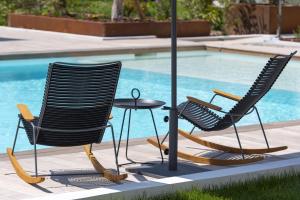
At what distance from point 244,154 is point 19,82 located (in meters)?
8.25

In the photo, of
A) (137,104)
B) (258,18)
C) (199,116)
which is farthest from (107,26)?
(137,104)

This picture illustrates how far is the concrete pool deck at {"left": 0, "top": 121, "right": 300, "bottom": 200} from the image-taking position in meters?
6.75

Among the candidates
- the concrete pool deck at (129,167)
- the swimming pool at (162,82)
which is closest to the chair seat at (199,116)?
the concrete pool deck at (129,167)

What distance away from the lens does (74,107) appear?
Result: 719 centimetres

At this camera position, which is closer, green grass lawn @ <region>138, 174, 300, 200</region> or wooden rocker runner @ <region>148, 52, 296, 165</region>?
green grass lawn @ <region>138, 174, 300, 200</region>

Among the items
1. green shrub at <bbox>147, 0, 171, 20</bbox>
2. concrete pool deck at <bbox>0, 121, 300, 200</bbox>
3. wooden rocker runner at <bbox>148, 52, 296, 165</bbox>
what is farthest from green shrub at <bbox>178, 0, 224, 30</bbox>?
wooden rocker runner at <bbox>148, 52, 296, 165</bbox>

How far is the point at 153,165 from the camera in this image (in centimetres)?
791

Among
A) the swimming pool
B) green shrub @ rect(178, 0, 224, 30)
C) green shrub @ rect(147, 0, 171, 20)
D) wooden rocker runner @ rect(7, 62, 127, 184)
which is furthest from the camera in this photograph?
green shrub @ rect(178, 0, 224, 30)

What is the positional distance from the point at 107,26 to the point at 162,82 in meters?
5.97

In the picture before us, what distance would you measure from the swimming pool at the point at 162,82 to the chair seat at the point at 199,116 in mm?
2576

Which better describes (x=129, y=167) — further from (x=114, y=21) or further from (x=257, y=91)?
(x=114, y=21)

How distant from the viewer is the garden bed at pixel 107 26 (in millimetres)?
22402

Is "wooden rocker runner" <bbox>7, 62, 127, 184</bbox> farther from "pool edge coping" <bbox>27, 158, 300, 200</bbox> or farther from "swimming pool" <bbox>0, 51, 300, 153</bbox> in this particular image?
"swimming pool" <bbox>0, 51, 300, 153</bbox>

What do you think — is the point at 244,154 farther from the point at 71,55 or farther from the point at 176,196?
the point at 71,55
